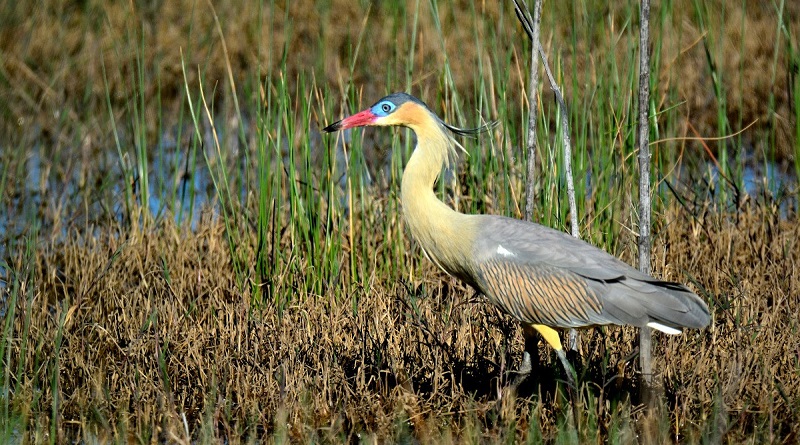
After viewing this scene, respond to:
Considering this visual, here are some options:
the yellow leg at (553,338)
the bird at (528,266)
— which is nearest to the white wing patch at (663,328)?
the bird at (528,266)

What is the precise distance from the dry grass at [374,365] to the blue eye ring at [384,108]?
0.88m

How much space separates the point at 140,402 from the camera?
4.50 metres

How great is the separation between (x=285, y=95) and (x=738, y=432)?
2535 mm

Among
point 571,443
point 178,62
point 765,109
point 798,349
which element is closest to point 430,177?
point 571,443

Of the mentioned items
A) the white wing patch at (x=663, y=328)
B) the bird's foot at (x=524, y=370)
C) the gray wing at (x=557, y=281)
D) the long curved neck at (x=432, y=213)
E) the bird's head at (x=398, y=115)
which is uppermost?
the bird's head at (x=398, y=115)

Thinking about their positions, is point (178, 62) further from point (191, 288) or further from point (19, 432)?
point (19, 432)

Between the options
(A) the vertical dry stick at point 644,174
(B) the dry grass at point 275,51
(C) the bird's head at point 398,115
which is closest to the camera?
(A) the vertical dry stick at point 644,174

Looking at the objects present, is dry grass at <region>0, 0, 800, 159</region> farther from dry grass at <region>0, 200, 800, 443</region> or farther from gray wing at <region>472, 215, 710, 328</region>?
gray wing at <region>472, 215, 710, 328</region>

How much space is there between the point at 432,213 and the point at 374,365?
27.0 inches

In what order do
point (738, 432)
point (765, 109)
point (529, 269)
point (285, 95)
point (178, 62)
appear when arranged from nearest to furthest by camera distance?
1. point (738, 432)
2. point (529, 269)
3. point (285, 95)
4. point (765, 109)
5. point (178, 62)

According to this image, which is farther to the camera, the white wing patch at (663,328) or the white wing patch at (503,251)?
the white wing patch at (503,251)

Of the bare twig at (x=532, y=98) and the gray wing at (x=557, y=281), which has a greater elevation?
the bare twig at (x=532, y=98)

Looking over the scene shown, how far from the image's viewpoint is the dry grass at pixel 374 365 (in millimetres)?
4191

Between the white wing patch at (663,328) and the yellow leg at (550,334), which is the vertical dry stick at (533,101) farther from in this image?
the white wing patch at (663,328)
